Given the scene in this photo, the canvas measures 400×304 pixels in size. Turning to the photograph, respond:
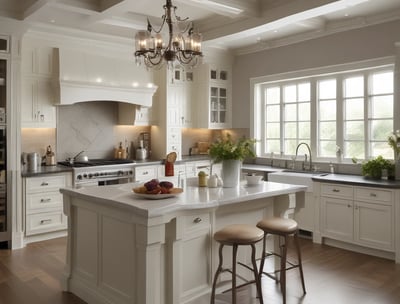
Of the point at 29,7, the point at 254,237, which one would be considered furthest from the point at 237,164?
the point at 29,7

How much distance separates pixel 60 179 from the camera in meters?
5.34

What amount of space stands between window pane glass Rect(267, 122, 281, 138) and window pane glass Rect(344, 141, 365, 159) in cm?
131

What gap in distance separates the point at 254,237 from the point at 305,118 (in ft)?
12.4

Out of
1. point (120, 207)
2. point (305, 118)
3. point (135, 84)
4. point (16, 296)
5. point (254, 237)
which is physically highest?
point (135, 84)

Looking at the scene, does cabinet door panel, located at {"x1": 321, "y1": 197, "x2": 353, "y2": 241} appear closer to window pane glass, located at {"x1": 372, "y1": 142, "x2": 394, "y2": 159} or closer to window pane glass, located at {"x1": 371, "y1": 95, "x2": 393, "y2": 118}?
window pane glass, located at {"x1": 372, "y1": 142, "x2": 394, "y2": 159}

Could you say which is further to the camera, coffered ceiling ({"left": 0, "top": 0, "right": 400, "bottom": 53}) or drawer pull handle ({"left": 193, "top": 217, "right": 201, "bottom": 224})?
coffered ceiling ({"left": 0, "top": 0, "right": 400, "bottom": 53})

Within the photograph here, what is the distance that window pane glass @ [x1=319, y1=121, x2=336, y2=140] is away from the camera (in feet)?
19.5

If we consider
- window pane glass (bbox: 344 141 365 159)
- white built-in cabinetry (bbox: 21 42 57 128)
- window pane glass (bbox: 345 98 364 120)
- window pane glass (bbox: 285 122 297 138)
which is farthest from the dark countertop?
white built-in cabinetry (bbox: 21 42 57 128)

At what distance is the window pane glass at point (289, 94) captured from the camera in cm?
649

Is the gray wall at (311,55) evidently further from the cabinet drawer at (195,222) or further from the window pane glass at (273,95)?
the cabinet drawer at (195,222)

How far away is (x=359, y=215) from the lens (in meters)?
4.78

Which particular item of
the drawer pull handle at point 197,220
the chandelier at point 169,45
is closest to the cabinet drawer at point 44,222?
the chandelier at point 169,45

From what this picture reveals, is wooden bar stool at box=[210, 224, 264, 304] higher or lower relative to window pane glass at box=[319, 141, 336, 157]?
lower

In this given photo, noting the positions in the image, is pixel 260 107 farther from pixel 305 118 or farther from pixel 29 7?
pixel 29 7
